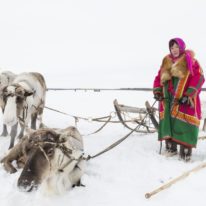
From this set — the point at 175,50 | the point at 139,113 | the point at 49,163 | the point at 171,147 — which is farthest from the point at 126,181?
the point at 139,113

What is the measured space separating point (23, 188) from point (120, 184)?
1501mm

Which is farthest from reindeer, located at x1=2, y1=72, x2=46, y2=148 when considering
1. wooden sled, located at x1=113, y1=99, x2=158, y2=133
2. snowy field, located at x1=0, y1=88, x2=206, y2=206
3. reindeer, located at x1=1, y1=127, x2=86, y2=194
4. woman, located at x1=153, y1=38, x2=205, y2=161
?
woman, located at x1=153, y1=38, x2=205, y2=161

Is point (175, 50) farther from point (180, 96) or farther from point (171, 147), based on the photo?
point (171, 147)

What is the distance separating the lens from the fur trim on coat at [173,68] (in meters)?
4.95

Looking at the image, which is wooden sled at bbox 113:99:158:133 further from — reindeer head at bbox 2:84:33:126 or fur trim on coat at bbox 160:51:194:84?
reindeer head at bbox 2:84:33:126

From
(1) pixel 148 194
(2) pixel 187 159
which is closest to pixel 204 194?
(1) pixel 148 194

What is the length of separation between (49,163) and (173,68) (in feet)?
8.31

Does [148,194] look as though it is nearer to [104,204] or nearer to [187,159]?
[104,204]

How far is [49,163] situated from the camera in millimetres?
3256

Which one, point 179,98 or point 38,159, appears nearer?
point 38,159

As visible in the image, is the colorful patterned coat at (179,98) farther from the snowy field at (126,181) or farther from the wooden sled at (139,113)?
the wooden sled at (139,113)

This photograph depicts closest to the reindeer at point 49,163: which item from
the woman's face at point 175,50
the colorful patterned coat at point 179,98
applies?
the colorful patterned coat at point 179,98

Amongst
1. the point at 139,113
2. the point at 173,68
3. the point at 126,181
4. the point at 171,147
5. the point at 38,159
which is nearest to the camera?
the point at 38,159

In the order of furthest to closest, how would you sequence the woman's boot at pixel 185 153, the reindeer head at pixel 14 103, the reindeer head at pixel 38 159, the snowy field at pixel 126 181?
the reindeer head at pixel 14 103 < the woman's boot at pixel 185 153 < the snowy field at pixel 126 181 < the reindeer head at pixel 38 159
